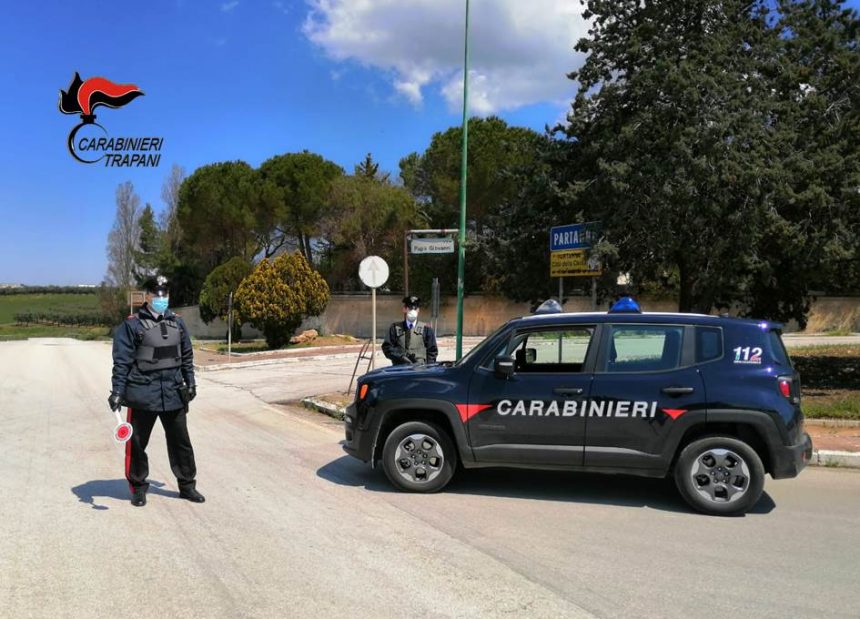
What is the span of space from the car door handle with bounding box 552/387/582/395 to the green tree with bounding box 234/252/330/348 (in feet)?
79.2

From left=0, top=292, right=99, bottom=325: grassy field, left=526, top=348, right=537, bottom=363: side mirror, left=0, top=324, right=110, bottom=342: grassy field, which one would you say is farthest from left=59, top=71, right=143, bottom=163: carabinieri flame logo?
left=0, top=292, right=99, bottom=325: grassy field

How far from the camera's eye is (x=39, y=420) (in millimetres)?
Result: 10398

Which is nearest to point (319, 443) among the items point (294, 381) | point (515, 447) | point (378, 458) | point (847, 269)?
point (378, 458)

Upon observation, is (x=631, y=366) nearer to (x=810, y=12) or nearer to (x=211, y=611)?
(x=211, y=611)

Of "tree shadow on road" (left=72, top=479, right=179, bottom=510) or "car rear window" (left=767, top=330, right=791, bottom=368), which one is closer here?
"car rear window" (left=767, top=330, right=791, bottom=368)

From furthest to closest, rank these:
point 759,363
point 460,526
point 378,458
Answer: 1. point 378,458
2. point 759,363
3. point 460,526

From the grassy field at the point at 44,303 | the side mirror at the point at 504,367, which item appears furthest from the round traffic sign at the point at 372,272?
the grassy field at the point at 44,303

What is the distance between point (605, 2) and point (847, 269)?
794 cm

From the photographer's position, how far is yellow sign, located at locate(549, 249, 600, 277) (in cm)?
1262

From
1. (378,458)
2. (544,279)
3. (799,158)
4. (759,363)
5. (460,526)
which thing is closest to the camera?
(460,526)

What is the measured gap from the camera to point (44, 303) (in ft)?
282

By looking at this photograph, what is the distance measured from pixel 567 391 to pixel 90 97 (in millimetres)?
15788

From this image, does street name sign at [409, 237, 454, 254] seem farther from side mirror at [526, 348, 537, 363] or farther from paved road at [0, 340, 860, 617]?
side mirror at [526, 348, 537, 363]

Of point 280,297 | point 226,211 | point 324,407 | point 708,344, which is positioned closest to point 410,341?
point 324,407
